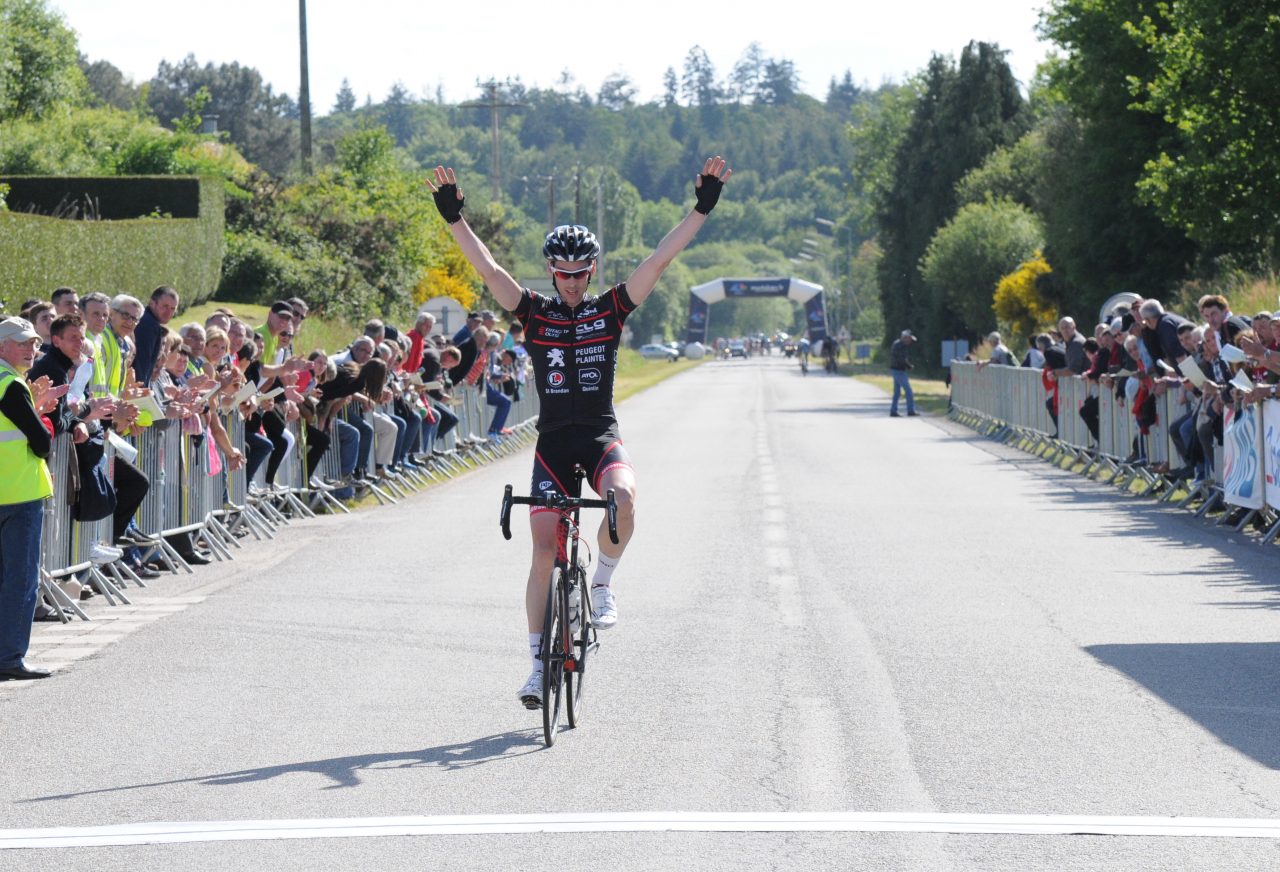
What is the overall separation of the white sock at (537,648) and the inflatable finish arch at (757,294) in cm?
13337

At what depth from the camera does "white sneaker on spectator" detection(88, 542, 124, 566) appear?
12867 millimetres

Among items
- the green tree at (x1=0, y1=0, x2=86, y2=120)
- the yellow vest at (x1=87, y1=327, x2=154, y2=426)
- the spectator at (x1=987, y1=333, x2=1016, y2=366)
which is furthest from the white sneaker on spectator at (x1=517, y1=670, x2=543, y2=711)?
the green tree at (x1=0, y1=0, x2=86, y2=120)

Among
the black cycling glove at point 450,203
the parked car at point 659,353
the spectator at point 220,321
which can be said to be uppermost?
the black cycling glove at point 450,203

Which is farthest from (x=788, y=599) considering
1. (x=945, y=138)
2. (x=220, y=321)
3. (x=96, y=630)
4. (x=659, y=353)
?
(x=659, y=353)

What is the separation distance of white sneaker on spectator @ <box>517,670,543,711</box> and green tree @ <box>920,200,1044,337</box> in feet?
196

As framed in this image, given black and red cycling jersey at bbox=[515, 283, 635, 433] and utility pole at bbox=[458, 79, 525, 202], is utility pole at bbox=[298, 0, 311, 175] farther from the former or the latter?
black and red cycling jersey at bbox=[515, 283, 635, 433]

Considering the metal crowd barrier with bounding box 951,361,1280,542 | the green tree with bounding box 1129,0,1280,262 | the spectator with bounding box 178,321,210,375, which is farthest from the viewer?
the green tree with bounding box 1129,0,1280,262

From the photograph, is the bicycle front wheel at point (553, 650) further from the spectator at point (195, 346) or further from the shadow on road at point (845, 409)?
the shadow on road at point (845, 409)

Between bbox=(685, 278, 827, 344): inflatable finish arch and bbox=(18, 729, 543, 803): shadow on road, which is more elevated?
bbox=(685, 278, 827, 344): inflatable finish arch

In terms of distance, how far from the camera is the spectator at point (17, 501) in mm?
9875

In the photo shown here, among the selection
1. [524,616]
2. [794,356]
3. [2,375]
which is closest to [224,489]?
[524,616]

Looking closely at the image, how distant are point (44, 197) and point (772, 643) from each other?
38.1 m

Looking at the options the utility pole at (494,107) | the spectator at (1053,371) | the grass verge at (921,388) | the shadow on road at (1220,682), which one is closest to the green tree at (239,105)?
the utility pole at (494,107)

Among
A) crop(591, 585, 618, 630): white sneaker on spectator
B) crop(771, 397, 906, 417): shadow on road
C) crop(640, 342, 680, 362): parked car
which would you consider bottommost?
crop(640, 342, 680, 362): parked car
